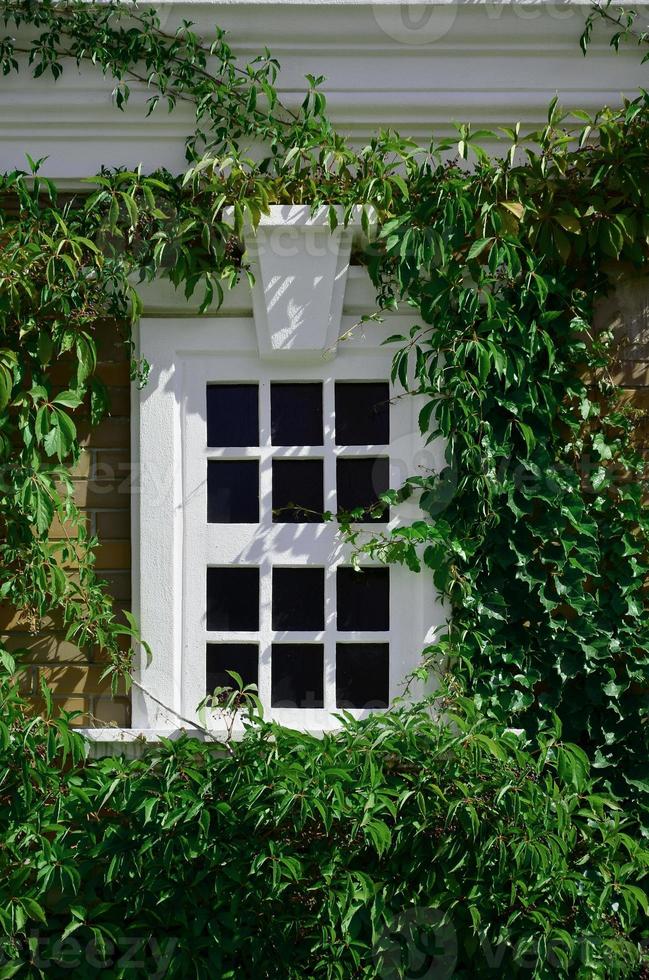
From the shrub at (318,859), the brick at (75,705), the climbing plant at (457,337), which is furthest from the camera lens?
the brick at (75,705)

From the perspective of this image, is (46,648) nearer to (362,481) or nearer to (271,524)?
(271,524)

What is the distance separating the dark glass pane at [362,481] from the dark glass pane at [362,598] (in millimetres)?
168

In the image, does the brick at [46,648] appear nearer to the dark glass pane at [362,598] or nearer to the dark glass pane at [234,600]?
the dark glass pane at [234,600]

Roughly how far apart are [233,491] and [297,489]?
19 centimetres

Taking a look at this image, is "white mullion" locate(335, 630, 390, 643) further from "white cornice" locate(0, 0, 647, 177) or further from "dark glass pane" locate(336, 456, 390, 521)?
"white cornice" locate(0, 0, 647, 177)

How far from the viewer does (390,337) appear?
2916 millimetres

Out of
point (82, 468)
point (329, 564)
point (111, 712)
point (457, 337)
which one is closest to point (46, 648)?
point (111, 712)

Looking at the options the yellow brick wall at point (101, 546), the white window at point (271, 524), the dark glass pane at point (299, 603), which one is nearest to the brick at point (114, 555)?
the yellow brick wall at point (101, 546)

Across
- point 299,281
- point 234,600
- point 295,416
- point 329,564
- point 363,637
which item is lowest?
point 363,637

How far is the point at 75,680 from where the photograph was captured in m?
2.96

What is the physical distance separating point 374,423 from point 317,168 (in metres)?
0.75

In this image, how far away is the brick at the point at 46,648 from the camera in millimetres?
2973

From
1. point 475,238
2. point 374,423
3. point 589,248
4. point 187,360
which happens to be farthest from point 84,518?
point 589,248

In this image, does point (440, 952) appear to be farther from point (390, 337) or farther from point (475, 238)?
point (475, 238)
